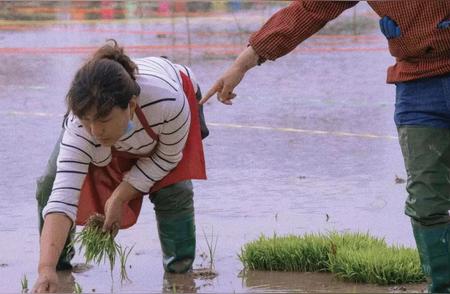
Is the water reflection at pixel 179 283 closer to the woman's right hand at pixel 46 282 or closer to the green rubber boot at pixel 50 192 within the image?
the green rubber boot at pixel 50 192

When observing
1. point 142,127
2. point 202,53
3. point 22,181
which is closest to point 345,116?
point 22,181

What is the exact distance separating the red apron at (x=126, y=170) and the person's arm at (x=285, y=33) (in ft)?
3.26

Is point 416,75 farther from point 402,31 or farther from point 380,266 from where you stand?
point 380,266

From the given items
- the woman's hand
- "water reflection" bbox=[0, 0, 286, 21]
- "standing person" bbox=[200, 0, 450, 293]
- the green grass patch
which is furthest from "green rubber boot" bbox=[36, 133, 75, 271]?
"water reflection" bbox=[0, 0, 286, 21]

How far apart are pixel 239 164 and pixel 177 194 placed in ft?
8.27

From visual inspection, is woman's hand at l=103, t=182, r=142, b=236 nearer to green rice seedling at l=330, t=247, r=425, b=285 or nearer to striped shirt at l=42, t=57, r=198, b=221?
striped shirt at l=42, t=57, r=198, b=221

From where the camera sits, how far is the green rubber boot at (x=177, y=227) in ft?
19.3

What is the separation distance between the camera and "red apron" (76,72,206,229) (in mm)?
5711

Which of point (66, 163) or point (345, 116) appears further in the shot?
point (345, 116)

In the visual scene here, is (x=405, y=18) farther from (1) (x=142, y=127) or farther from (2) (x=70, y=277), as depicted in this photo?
(2) (x=70, y=277)

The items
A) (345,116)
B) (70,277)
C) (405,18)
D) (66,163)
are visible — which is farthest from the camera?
(345,116)

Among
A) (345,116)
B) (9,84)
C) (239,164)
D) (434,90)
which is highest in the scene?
(9,84)

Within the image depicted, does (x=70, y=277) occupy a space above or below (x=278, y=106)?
below

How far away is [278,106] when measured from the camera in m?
10.5
